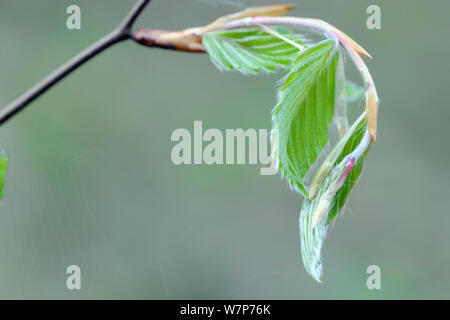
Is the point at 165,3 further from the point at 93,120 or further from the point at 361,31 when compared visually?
the point at 361,31

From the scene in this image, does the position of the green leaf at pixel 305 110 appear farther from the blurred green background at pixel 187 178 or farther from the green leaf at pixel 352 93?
the blurred green background at pixel 187 178

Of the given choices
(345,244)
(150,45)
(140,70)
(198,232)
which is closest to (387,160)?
(345,244)

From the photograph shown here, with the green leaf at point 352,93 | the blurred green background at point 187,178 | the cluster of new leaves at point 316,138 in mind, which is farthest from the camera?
the blurred green background at point 187,178

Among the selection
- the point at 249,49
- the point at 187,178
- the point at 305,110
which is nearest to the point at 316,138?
the point at 305,110

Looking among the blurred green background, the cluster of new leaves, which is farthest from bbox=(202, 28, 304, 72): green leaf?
the blurred green background

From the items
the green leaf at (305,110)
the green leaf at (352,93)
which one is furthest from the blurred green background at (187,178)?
the green leaf at (305,110)

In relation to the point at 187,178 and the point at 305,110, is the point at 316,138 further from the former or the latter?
the point at 187,178
